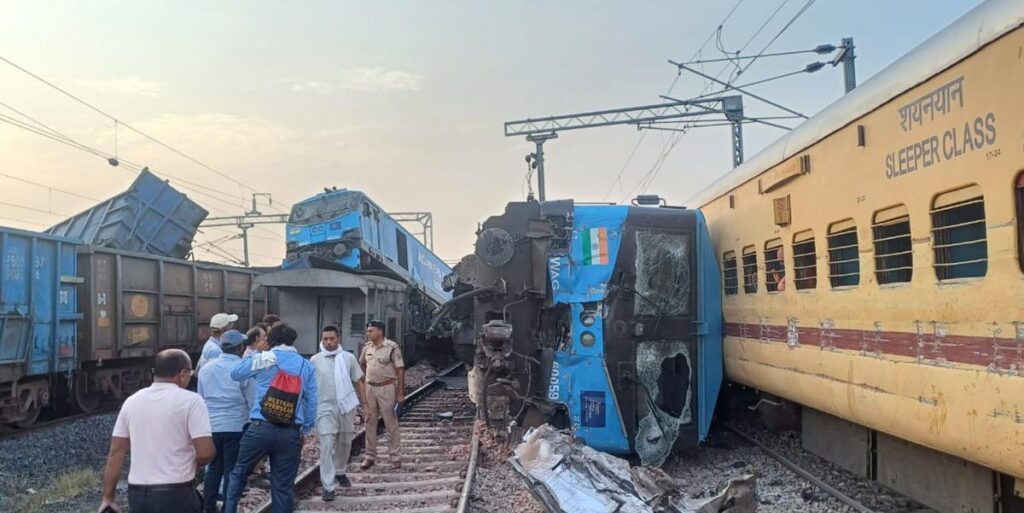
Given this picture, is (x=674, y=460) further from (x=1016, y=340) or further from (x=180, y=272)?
(x=180, y=272)

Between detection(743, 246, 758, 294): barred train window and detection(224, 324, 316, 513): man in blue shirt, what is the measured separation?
473 centimetres

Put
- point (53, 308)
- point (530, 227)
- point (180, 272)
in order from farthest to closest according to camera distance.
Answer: point (180, 272)
point (53, 308)
point (530, 227)

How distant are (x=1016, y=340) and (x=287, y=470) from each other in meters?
4.89

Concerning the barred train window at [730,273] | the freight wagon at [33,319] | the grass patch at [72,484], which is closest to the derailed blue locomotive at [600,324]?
the barred train window at [730,273]

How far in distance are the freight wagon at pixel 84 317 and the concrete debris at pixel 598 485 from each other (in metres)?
8.82

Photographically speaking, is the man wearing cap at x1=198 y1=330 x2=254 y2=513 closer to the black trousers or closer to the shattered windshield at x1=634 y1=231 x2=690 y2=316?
the black trousers

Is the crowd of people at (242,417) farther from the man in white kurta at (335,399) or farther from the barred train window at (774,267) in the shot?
the barred train window at (774,267)

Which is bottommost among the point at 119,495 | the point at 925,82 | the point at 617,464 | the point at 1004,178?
the point at 119,495

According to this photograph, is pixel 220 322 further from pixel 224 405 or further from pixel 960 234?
pixel 960 234

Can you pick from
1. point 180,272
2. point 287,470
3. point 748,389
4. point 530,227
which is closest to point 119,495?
point 287,470

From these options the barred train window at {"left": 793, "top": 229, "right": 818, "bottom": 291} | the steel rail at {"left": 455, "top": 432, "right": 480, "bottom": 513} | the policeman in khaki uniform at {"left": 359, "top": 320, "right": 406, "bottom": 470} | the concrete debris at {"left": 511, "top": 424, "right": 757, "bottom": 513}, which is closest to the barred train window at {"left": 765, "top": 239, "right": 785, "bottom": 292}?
the barred train window at {"left": 793, "top": 229, "right": 818, "bottom": 291}

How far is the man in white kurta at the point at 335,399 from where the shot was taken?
756 cm

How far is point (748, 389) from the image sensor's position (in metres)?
10.5

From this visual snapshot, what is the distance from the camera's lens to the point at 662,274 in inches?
324
